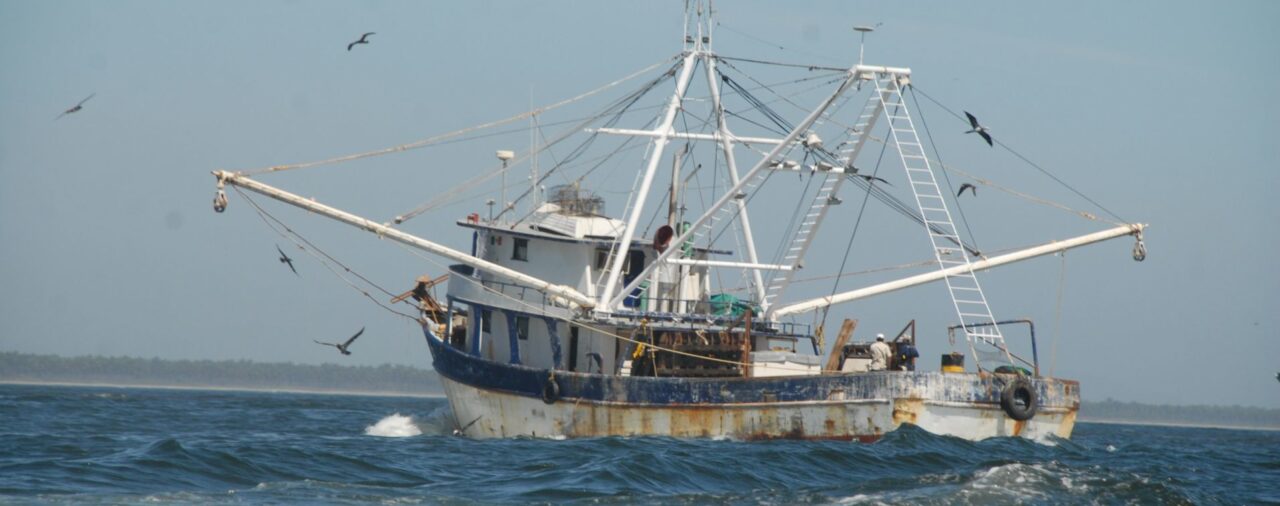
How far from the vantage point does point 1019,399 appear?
103 feet

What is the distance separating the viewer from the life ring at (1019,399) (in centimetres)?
3109

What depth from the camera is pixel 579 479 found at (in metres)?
24.6

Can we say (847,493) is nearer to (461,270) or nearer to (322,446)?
(322,446)

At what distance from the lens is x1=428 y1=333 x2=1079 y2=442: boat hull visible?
102ft

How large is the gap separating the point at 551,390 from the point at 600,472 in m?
10.2

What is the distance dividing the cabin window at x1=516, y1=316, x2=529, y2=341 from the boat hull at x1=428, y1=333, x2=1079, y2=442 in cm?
126

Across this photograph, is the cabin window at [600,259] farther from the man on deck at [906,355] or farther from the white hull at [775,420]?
the man on deck at [906,355]

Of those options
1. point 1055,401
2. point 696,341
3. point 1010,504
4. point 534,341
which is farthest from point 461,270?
point 1010,504

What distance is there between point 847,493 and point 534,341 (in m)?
14.8

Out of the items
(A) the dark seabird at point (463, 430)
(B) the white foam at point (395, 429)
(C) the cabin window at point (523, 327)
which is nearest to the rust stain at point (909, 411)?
(C) the cabin window at point (523, 327)

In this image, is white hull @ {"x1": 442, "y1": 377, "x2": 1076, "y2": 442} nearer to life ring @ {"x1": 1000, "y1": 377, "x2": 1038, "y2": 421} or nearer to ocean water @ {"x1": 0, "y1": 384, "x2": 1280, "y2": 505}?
life ring @ {"x1": 1000, "y1": 377, "x2": 1038, "y2": 421}

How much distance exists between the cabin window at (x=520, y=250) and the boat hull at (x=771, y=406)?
287 centimetres

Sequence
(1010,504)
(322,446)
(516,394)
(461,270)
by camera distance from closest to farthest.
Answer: (1010,504) < (322,446) < (516,394) < (461,270)

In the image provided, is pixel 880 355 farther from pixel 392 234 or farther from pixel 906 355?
pixel 392 234
